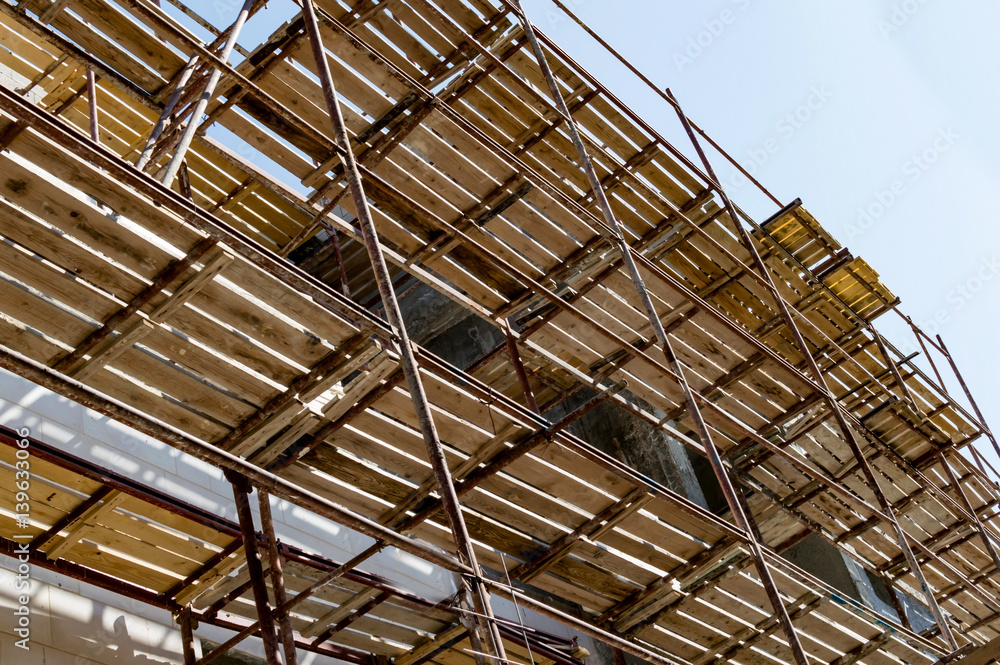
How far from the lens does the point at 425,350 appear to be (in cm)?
671

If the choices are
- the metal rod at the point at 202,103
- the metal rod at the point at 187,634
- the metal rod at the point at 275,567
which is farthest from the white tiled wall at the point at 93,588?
the metal rod at the point at 202,103

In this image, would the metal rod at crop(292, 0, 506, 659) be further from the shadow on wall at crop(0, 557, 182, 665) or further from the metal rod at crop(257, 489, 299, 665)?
the shadow on wall at crop(0, 557, 182, 665)

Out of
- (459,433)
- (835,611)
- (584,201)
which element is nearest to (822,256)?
(584,201)

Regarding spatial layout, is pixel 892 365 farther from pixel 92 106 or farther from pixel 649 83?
pixel 92 106

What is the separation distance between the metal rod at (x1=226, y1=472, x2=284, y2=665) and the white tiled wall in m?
1.47

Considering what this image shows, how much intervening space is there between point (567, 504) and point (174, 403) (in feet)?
10.8

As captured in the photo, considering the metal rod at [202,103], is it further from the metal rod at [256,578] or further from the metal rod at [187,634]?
the metal rod at [187,634]

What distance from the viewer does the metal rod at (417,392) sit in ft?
18.1

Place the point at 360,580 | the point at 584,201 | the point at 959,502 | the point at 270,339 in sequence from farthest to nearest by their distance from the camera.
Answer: the point at 959,502 → the point at 584,201 → the point at 360,580 → the point at 270,339

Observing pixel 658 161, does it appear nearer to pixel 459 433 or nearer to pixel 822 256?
pixel 822 256

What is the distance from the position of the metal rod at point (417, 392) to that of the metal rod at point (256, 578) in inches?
50.4

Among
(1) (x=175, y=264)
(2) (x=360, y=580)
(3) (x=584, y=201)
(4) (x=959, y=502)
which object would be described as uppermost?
(3) (x=584, y=201)

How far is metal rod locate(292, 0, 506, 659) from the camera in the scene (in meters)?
5.50

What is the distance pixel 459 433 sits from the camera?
7246mm
